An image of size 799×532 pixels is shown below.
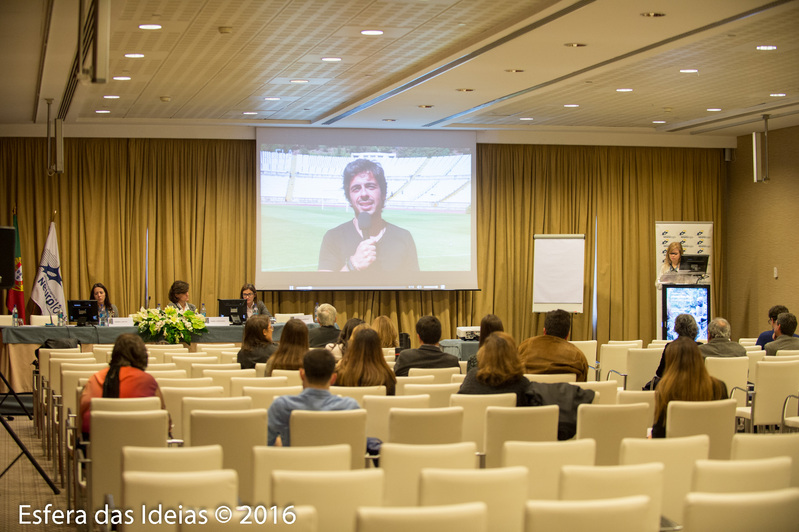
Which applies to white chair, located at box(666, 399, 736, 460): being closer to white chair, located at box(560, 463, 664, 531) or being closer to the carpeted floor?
white chair, located at box(560, 463, 664, 531)

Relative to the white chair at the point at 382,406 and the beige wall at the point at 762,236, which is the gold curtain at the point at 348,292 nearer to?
the beige wall at the point at 762,236

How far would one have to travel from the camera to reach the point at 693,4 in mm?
6984

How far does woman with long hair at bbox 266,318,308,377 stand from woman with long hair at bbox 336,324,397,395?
25.8 inches

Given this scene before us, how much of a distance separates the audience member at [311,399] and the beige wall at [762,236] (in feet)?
36.4

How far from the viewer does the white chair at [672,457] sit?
12.8ft

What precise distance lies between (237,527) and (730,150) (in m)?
14.4

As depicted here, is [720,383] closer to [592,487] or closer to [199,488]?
[592,487]

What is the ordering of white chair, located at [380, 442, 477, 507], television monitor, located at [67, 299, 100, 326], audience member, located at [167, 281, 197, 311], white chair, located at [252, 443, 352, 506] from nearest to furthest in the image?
white chair, located at [252, 443, 352, 506] < white chair, located at [380, 442, 477, 507] < television monitor, located at [67, 299, 100, 326] < audience member, located at [167, 281, 197, 311]

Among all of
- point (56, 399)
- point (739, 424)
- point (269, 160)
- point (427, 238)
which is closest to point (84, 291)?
point (269, 160)

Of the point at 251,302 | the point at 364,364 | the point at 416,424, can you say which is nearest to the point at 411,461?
the point at 416,424

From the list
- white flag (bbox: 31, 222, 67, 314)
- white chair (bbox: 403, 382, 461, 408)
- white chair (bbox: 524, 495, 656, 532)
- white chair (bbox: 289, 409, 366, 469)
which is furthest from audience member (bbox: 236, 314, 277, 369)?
white flag (bbox: 31, 222, 67, 314)

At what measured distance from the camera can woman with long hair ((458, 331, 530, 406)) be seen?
549 cm

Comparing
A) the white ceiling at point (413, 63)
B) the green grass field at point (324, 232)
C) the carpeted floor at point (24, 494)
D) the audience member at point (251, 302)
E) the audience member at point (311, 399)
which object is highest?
the white ceiling at point (413, 63)

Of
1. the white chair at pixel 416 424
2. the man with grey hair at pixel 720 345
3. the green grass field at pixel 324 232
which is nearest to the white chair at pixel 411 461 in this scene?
the white chair at pixel 416 424
